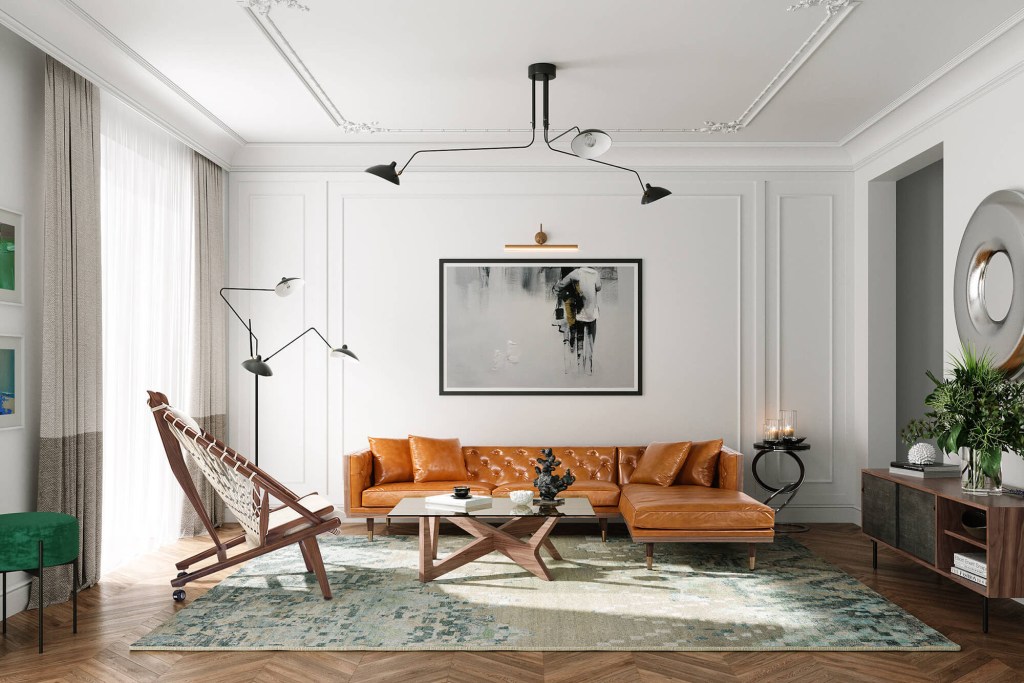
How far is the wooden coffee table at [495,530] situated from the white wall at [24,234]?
79.9 inches

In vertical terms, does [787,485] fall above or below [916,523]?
below

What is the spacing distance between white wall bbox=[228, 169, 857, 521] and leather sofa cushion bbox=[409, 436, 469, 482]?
41 centimetres

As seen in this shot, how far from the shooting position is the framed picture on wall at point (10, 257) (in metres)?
4.06

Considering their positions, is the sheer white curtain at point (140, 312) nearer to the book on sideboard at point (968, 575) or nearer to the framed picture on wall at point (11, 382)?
the framed picture on wall at point (11, 382)

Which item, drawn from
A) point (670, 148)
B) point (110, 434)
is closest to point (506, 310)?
point (670, 148)

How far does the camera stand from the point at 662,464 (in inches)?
233

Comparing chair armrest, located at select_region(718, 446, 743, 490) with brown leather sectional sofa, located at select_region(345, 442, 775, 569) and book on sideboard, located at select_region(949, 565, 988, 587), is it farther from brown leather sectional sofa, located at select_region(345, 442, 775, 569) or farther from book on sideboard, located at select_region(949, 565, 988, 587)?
book on sideboard, located at select_region(949, 565, 988, 587)

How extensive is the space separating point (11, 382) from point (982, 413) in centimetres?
519

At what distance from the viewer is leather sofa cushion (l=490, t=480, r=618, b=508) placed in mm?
5715

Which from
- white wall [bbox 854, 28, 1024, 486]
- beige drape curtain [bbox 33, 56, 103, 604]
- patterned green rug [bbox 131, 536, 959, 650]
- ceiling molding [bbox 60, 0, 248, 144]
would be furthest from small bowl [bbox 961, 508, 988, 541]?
ceiling molding [bbox 60, 0, 248, 144]

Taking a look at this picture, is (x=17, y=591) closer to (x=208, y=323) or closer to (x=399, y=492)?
(x=399, y=492)

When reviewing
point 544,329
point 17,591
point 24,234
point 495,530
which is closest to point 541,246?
point 544,329

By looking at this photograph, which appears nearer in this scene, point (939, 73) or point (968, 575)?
point (968, 575)

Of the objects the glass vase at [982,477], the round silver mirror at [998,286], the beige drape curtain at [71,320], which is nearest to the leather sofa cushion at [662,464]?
the glass vase at [982,477]
